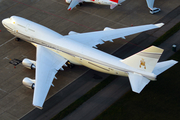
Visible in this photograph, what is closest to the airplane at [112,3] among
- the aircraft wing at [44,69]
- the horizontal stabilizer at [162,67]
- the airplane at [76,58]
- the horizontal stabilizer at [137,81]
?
the airplane at [76,58]

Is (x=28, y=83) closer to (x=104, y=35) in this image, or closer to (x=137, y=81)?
(x=104, y=35)

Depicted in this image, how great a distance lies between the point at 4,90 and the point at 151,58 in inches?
881

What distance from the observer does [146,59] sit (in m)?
37.7

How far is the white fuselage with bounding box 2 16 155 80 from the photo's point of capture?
41062mm

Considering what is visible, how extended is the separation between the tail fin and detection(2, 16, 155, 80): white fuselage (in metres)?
0.57

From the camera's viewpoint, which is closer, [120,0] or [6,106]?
[6,106]

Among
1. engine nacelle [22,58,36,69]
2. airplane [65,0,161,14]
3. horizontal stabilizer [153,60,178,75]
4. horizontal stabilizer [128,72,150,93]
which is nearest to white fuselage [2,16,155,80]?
horizontal stabilizer [128,72,150,93]

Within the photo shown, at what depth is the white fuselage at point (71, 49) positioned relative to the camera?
41062 millimetres

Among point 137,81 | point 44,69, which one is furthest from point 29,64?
point 137,81

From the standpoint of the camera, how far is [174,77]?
44.2 meters

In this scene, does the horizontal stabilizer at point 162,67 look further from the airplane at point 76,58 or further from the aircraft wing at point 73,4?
the aircraft wing at point 73,4

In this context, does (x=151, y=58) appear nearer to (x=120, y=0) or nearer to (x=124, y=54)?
(x=124, y=54)

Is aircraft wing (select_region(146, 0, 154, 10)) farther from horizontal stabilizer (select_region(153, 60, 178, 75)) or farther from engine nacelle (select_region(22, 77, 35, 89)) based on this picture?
engine nacelle (select_region(22, 77, 35, 89))

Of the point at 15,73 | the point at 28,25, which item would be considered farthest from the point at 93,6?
the point at 15,73
